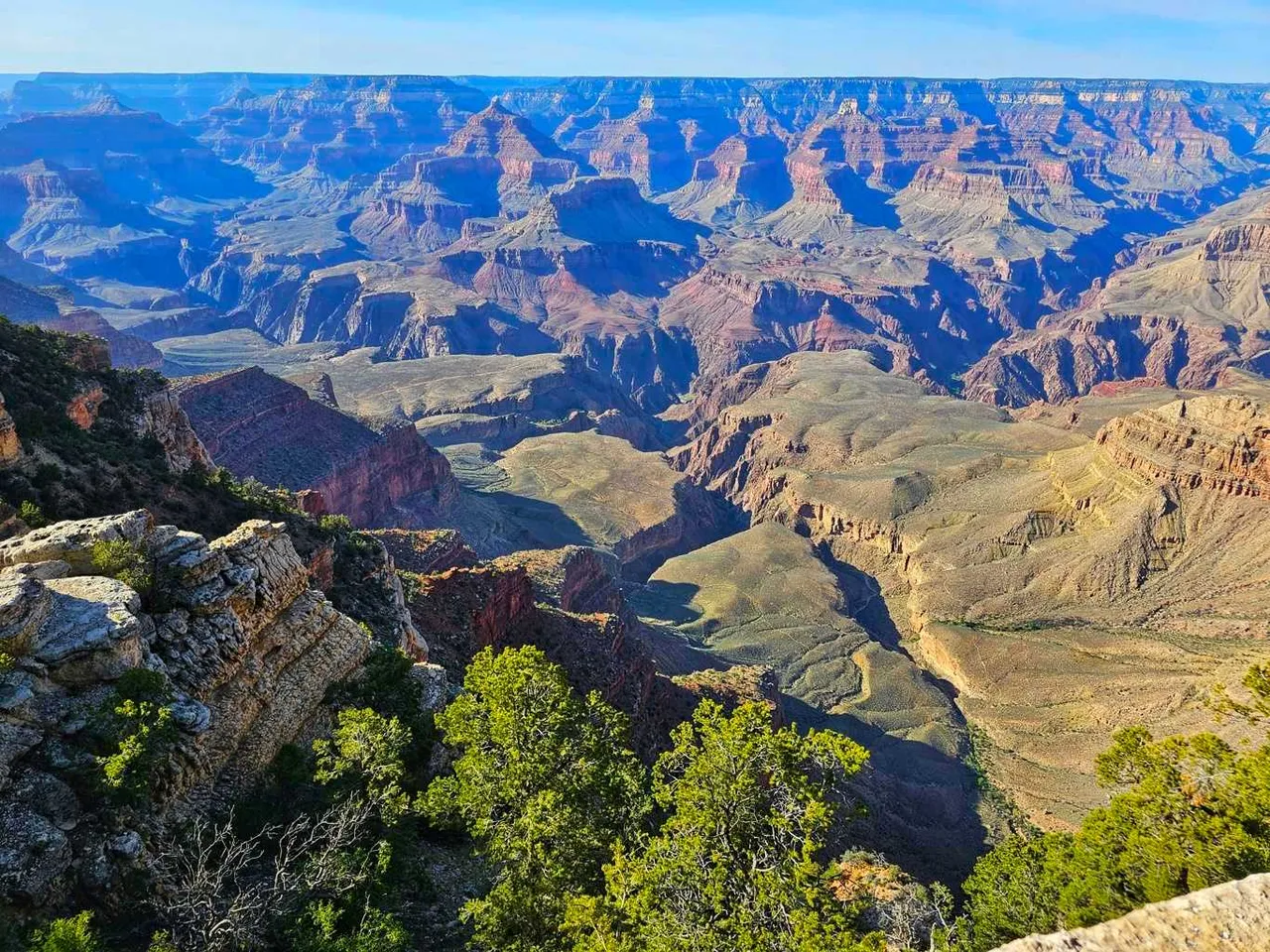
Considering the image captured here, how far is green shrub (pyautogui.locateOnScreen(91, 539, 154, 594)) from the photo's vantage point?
2153cm

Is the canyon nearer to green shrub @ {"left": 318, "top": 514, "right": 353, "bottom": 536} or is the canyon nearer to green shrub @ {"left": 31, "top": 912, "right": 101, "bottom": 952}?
green shrub @ {"left": 318, "top": 514, "right": 353, "bottom": 536}

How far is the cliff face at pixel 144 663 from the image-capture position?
16484 mm

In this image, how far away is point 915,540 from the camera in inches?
4006

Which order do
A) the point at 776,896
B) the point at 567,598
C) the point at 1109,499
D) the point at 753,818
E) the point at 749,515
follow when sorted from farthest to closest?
the point at 749,515 → the point at 1109,499 → the point at 567,598 → the point at 753,818 → the point at 776,896

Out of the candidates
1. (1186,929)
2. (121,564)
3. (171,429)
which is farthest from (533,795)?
(171,429)

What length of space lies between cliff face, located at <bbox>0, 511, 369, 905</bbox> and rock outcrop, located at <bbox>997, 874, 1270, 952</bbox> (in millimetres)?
18333

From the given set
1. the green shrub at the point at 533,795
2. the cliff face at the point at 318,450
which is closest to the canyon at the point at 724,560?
the cliff face at the point at 318,450

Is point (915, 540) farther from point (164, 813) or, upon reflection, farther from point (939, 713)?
point (164, 813)

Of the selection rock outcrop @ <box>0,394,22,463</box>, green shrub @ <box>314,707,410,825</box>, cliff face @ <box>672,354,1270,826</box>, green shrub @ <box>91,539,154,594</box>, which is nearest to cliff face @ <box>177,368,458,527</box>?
cliff face @ <box>672,354,1270,826</box>

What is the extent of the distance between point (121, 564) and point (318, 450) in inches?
3198

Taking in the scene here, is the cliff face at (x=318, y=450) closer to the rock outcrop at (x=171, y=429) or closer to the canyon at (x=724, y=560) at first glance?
the canyon at (x=724, y=560)

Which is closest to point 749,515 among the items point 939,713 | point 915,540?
point 915,540

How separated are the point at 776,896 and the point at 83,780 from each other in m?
14.8

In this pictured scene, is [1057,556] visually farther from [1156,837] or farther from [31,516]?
[31,516]
